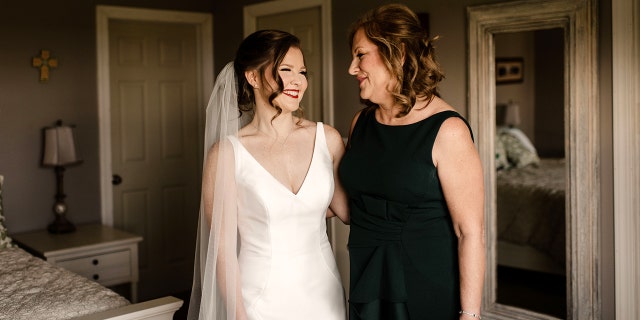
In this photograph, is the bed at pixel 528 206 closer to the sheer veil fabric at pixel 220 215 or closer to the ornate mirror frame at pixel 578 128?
the ornate mirror frame at pixel 578 128

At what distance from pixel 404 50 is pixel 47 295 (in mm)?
1868

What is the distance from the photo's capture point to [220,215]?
2.21m

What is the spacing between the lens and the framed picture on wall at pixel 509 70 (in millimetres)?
3730

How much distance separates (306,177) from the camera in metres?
2.27

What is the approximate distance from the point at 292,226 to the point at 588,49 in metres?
1.98

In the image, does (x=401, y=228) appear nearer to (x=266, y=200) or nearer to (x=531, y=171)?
(x=266, y=200)

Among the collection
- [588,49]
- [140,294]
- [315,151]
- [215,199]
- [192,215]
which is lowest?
[140,294]

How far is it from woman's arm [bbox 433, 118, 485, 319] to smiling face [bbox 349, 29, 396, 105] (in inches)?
8.5

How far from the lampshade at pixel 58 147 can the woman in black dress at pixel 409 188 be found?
298 cm

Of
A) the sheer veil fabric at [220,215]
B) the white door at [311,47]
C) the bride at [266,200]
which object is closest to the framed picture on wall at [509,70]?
the white door at [311,47]

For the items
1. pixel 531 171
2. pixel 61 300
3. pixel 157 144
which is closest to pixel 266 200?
pixel 61 300

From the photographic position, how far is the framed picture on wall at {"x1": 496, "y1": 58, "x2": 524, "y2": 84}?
373cm

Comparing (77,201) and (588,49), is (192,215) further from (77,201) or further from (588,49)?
(588,49)

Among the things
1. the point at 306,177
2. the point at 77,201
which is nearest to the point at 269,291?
the point at 306,177
